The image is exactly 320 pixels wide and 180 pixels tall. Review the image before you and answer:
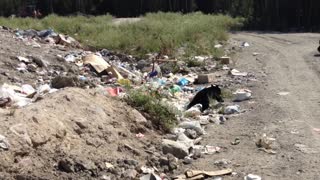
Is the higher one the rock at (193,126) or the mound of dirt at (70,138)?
the mound of dirt at (70,138)

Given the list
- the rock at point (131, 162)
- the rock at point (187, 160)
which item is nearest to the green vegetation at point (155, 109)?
the rock at point (187, 160)

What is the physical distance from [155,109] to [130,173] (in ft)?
5.90

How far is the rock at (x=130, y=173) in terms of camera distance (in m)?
5.00

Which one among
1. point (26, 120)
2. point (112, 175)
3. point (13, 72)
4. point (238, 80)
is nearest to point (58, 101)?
point (26, 120)

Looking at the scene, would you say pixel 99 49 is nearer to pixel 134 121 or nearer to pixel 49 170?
pixel 134 121

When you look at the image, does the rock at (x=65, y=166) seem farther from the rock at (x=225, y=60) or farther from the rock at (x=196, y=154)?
the rock at (x=225, y=60)

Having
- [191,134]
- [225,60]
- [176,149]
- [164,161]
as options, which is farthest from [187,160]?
[225,60]

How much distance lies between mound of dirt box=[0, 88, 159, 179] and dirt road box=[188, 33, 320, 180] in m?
0.83

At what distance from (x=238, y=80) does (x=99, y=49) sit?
19.2 ft

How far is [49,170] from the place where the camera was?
4672 mm

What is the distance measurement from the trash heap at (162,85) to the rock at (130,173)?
8 centimetres

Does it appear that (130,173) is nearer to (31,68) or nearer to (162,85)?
(162,85)

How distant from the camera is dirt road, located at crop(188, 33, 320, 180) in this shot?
5.43 m

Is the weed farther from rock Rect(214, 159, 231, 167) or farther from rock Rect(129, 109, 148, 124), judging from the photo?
rock Rect(214, 159, 231, 167)
